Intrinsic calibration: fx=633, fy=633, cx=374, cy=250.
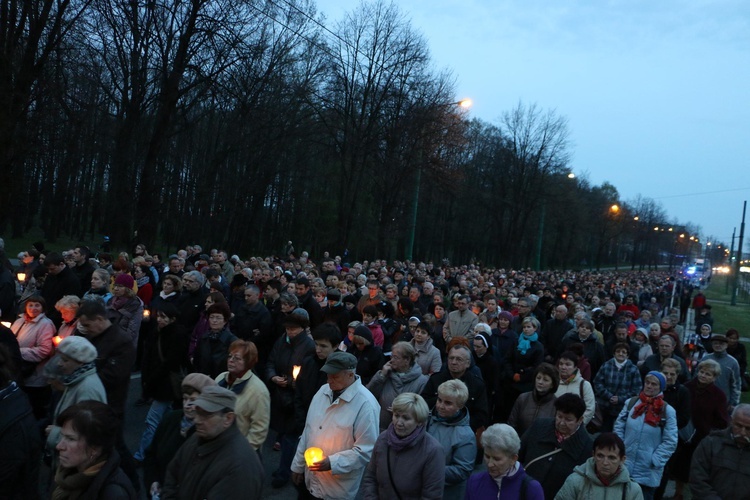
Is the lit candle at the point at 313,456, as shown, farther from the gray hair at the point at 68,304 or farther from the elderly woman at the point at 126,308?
the elderly woman at the point at 126,308

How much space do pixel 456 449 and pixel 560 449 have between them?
0.77m

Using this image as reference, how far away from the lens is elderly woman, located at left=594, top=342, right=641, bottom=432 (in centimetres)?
768

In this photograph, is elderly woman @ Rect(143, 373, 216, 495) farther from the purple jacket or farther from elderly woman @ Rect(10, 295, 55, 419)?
elderly woman @ Rect(10, 295, 55, 419)

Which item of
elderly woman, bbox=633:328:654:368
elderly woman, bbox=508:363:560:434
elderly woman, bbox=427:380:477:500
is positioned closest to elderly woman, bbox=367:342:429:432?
elderly woman, bbox=508:363:560:434

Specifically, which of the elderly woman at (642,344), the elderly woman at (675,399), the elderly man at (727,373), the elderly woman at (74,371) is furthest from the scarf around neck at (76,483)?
the elderly woman at (642,344)

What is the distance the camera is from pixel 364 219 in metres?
44.3

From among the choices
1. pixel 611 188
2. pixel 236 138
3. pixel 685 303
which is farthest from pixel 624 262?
pixel 236 138

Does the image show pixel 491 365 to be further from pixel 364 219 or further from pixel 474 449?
pixel 364 219

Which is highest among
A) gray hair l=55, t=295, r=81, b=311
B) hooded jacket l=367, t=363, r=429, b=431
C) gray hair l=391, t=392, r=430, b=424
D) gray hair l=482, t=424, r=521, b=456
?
gray hair l=55, t=295, r=81, b=311

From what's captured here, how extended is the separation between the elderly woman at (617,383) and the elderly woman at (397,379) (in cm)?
303

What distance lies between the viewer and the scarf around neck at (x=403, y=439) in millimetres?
4078

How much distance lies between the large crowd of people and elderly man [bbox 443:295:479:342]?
0.11 feet

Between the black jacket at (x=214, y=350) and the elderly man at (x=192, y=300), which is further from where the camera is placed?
the elderly man at (x=192, y=300)

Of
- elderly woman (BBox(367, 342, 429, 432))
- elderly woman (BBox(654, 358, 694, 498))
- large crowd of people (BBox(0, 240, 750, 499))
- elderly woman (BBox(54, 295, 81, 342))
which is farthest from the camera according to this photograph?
elderly woman (BBox(654, 358, 694, 498))
